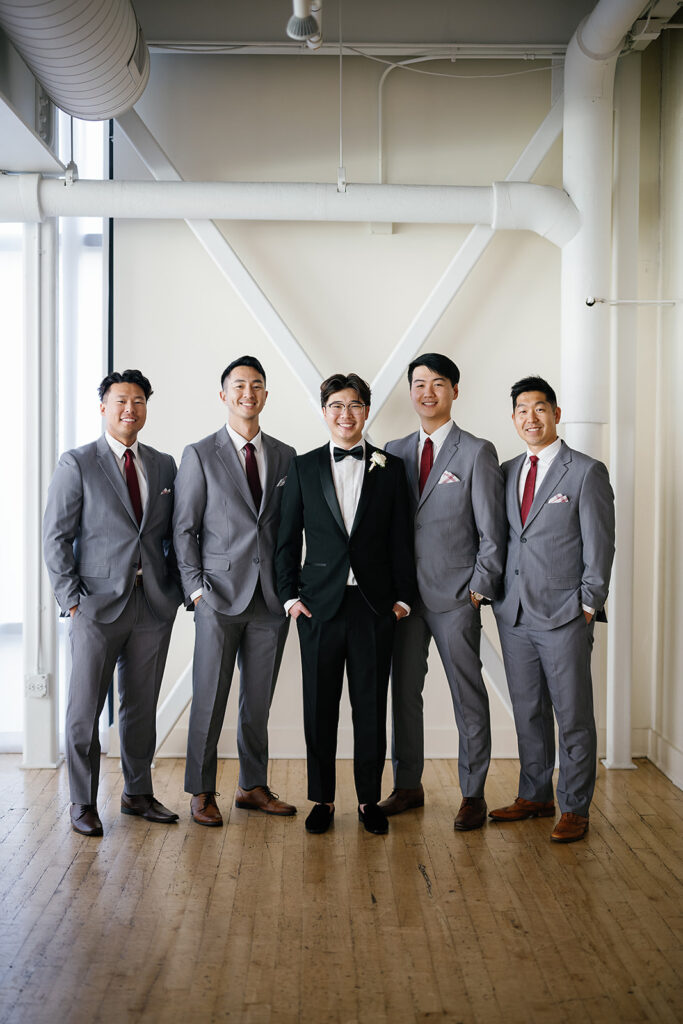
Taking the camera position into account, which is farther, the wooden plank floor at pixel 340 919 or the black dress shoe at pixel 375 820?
the black dress shoe at pixel 375 820

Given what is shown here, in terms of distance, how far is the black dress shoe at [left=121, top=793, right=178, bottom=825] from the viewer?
384 centimetres

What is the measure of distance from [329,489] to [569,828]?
1.67 metres

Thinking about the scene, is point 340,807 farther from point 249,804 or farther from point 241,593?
point 241,593

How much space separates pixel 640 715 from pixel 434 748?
3.63 feet

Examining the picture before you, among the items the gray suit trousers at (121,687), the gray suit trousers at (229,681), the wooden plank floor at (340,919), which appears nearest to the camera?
the wooden plank floor at (340,919)

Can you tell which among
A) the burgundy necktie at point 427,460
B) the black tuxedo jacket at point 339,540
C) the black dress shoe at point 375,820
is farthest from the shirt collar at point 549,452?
the black dress shoe at point 375,820

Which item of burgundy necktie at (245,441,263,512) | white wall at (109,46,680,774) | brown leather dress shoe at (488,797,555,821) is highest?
white wall at (109,46,680,774)

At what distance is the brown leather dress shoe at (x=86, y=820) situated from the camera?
369 centimetres

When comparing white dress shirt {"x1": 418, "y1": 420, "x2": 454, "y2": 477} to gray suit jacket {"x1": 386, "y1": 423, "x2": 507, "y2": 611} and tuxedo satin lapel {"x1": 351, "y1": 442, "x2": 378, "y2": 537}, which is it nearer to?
gray suit jacket {"x1": 386, "y1": 423, "x2": 507, "y2": 611}

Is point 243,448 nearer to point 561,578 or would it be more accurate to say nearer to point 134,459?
point 134,459

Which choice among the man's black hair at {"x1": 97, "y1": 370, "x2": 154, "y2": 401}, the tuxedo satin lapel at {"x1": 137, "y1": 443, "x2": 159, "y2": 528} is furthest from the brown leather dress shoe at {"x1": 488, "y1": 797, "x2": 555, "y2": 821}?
the man's black hair at {"x1": 97, "y1": 370, "x2": 154, "y2": 401}

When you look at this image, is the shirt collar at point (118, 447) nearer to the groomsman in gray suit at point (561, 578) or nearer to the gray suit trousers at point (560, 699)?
the groomsman in gray suit at point (561, 578)

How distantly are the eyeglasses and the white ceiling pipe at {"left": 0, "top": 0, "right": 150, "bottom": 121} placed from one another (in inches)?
63.3

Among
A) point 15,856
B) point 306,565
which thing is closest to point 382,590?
point 306,565
